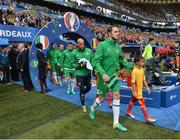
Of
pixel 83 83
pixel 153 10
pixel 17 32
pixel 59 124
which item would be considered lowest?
pixel 59 124

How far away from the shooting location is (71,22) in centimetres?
1212

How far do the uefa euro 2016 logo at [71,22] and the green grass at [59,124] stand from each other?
3902 mm

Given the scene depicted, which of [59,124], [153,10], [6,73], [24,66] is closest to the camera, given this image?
[59,124]

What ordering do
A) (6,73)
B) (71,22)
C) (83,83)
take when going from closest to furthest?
1. (83,83)
2. (71,22)
3. (6,73)

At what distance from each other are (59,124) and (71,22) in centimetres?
630

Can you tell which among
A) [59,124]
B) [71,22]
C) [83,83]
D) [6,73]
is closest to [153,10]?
[6,73]

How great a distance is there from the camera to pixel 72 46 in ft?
34.3

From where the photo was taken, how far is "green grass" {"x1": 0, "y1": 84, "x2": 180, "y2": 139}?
5.84m

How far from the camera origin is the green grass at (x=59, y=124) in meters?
5.84

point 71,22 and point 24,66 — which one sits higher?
point 71,22

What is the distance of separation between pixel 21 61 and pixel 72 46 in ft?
6.54

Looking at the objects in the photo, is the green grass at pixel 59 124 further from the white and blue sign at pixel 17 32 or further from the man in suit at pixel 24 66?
the white and blue sign at pixel 17 32

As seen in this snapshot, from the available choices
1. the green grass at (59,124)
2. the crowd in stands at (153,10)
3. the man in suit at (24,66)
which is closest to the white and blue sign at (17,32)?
the man in suit at (24,66)

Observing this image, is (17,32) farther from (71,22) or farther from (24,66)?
(24,66)
